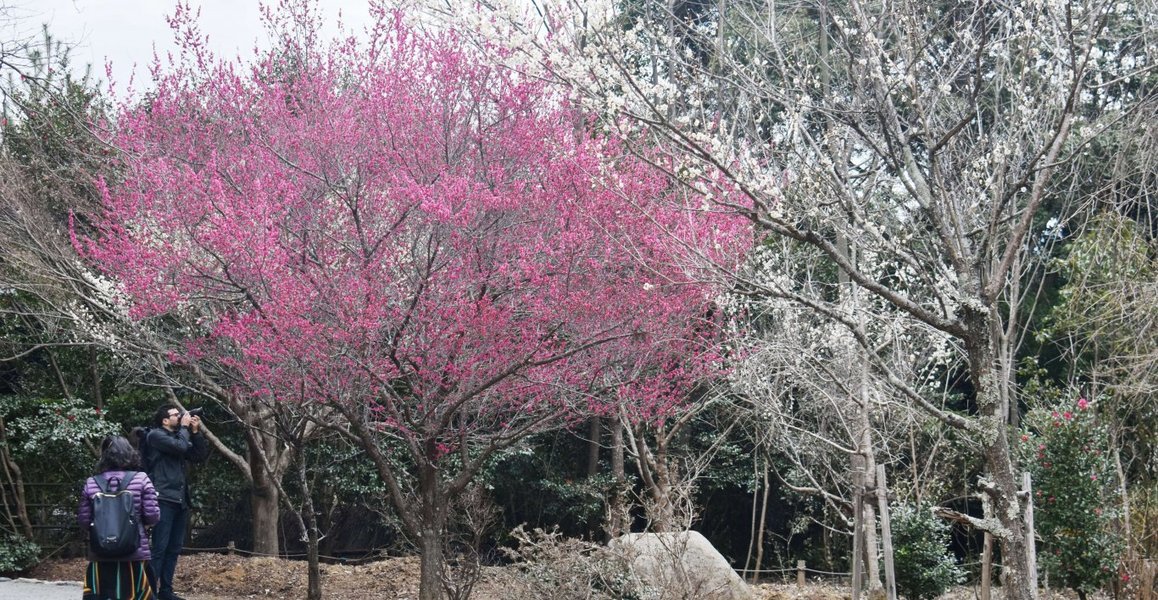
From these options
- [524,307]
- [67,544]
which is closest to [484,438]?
[524,307]

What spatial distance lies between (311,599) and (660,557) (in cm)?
326

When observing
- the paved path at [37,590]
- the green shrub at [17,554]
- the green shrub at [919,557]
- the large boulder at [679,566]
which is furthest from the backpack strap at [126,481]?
the green shrub at [17,554]

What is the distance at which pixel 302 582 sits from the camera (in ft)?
31.1

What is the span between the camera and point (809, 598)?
9.41 metres

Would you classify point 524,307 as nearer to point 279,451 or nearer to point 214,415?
point 279,451

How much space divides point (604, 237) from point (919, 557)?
4.40 meters

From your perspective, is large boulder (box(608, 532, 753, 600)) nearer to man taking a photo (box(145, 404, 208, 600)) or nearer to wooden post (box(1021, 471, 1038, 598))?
wooden post (box(1021, 471, 1038, 598))

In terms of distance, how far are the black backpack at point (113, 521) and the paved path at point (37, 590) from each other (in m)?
3.51

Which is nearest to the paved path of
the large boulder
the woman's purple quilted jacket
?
the woman's purple quilted jacket

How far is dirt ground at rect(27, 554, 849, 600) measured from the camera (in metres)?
9.12

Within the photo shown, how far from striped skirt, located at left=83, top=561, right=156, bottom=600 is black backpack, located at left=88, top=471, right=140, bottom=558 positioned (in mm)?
122

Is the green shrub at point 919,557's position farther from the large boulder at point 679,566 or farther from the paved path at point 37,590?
the paved path at point 37,590

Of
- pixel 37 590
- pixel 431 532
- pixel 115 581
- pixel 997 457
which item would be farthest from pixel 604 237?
pixel 37 590

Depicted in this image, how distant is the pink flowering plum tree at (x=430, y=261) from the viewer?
630cm
